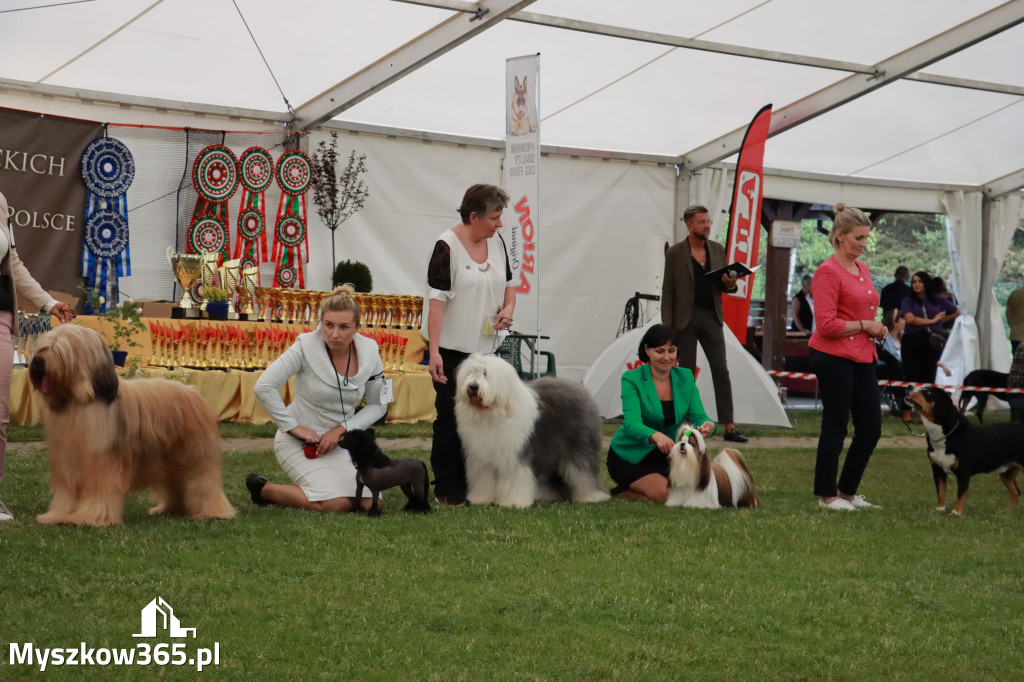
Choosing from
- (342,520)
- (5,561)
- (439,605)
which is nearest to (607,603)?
(439,605)

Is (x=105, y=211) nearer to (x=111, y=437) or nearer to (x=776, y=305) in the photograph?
(x=111, y=437)

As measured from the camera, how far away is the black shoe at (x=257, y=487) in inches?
207

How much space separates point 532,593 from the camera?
3.64 meters

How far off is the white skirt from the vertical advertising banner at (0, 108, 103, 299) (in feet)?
18.0

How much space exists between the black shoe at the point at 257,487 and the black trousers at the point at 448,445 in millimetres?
856

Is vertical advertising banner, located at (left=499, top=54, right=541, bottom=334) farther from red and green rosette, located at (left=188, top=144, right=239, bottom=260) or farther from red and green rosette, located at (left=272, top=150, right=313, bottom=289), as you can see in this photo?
red and green rosette, located at (left=188, top=144, right=239, bottom=260)

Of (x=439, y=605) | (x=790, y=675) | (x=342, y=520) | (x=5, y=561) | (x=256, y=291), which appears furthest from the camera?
(x=256, y=291)

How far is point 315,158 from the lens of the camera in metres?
10.8

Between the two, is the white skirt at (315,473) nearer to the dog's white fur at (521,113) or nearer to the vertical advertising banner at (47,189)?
the dog's white fur at (521,113)

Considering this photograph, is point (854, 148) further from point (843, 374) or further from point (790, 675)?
point (790, 675)

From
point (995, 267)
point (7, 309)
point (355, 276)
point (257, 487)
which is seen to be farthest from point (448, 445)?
point (995, 267)

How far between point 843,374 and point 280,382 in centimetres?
270

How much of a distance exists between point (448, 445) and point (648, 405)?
1.08 meters

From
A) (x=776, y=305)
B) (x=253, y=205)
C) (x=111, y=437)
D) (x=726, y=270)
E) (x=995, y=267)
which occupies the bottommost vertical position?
(x=111, y=437)
